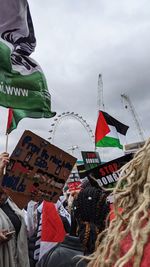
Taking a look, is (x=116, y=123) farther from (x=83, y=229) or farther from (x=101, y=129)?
(x=83, y=229)

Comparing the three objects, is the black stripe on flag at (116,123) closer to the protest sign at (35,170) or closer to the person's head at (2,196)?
the protest sign at (35,170)

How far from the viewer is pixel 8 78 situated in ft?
14.7

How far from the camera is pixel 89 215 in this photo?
3359 mm

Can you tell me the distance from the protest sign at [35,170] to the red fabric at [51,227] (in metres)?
0.39

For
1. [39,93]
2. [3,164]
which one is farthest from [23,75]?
[3,164]

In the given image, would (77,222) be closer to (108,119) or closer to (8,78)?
(8,78)

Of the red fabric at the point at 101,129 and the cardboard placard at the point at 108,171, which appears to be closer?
the cardboard placard at the point at 108,171

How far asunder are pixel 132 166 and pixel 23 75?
11.8 ft

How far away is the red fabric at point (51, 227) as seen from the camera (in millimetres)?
4074

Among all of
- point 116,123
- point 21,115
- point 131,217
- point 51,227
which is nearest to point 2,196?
point 51,227

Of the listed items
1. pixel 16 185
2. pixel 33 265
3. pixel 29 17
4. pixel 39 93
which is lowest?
pixel 33 265

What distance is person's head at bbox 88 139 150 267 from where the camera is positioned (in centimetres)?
98

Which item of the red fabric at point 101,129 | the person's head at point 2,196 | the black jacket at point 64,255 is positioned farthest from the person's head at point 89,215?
the red fabric at point 101,129

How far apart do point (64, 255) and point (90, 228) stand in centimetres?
46
